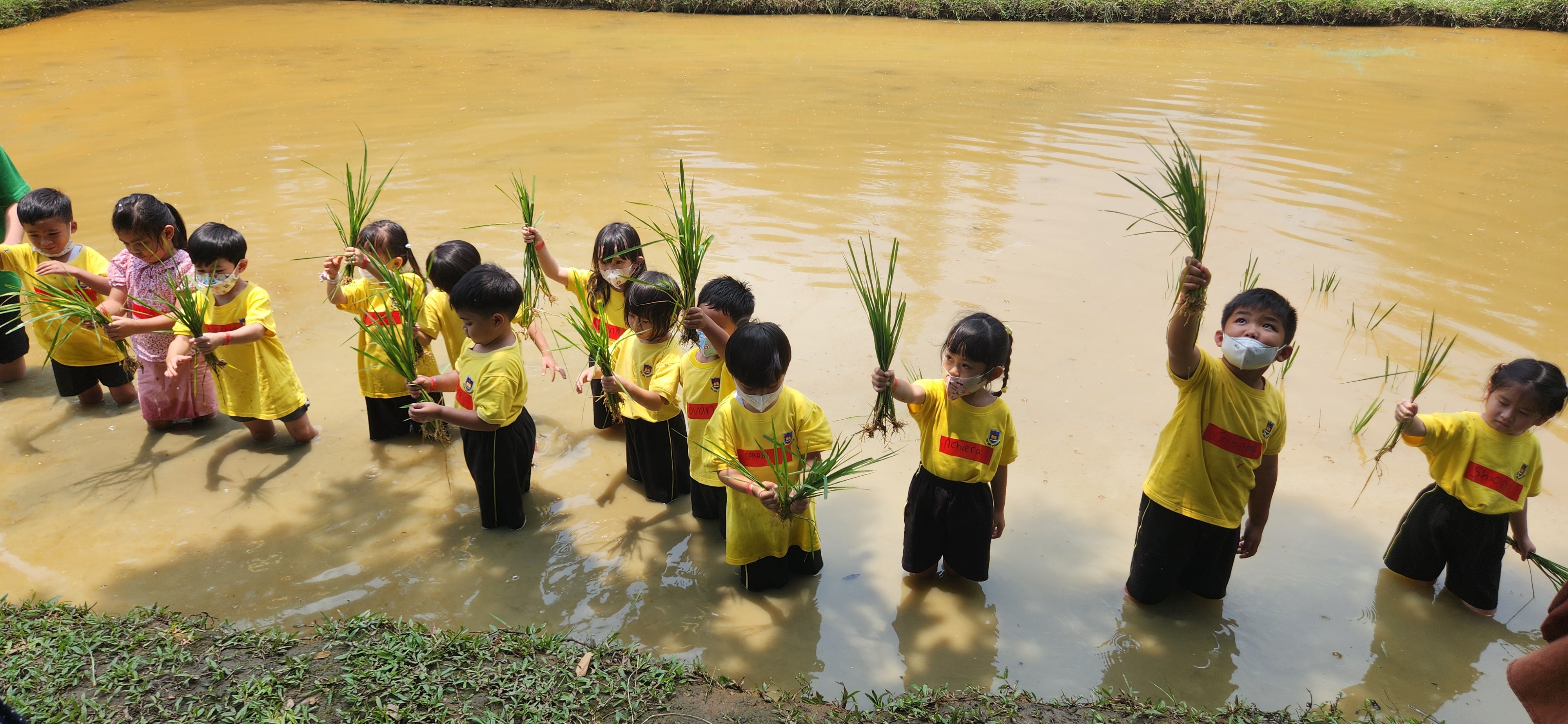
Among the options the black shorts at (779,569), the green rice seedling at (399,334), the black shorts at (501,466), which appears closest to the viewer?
the black shorts at (779,569)

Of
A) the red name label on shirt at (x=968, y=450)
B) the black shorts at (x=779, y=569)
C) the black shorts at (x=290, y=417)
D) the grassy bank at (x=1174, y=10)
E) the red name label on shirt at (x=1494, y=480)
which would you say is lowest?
the black shorts at (x=779, y=569)

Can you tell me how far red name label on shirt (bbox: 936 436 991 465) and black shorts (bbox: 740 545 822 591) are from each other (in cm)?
83

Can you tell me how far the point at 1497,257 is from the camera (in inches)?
299

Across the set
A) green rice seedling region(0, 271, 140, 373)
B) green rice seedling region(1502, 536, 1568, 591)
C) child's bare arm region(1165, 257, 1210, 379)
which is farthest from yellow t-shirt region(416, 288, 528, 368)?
green rice seedling region(1502, 536, 1568, 591)

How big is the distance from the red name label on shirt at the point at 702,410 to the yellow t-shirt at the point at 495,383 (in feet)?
2.50

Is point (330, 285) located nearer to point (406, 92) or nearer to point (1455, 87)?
point (406, 92)

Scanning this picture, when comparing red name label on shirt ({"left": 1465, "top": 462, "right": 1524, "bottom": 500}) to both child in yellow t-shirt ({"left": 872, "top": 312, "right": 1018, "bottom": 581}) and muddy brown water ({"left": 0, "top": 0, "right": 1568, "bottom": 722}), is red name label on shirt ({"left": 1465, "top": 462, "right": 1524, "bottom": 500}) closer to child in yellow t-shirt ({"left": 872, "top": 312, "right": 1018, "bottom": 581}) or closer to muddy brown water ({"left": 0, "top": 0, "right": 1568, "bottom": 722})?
muddy brown water ({"left": 0, "top": 0, "right": 1568, "bottom": 722})

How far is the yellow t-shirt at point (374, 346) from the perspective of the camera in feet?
16.0

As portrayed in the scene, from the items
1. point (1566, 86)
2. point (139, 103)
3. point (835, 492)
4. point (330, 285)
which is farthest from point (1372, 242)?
point (139, 103)

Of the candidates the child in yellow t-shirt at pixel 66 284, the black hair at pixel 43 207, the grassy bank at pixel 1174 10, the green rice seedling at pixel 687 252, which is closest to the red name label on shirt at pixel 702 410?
the green rice seedling at pixel 687 252

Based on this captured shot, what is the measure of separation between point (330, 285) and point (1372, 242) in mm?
8296

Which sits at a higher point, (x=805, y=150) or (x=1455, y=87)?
(x=1455, y=87)

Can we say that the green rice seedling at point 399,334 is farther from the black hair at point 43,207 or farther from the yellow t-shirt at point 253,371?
the black hair at point 43,207

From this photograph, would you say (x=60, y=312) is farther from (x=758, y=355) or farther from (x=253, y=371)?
(x=758, y=355)
